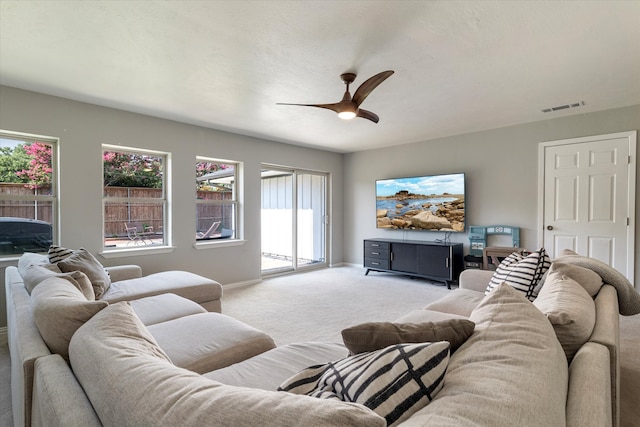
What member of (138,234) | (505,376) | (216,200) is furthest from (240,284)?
(505,376)

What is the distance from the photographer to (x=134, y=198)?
410 cm

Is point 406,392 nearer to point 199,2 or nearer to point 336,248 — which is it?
point 199,2

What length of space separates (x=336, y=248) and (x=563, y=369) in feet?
19.1

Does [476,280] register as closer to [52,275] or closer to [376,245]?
[376,245]

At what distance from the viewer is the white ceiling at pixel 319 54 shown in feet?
6.53

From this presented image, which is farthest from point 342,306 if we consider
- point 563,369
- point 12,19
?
point 12,19

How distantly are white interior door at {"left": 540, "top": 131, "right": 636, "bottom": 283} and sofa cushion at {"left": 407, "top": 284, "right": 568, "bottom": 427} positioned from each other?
3.98m

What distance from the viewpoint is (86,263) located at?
2717mm

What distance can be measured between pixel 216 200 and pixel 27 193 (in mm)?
2146

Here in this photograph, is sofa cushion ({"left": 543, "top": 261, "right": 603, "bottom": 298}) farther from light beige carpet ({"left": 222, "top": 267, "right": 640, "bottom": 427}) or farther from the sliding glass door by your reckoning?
the sliding glass door

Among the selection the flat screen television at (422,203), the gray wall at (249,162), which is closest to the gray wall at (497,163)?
the gray wall at (249,162)

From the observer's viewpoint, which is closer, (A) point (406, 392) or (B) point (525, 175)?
(A) point (406, 392)

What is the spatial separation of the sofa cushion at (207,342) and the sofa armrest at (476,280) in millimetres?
2079

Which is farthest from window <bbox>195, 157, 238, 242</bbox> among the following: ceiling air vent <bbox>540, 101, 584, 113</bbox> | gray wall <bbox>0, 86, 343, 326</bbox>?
ceiling air vent <bbox>540, 101, 584, 113</bbox>
